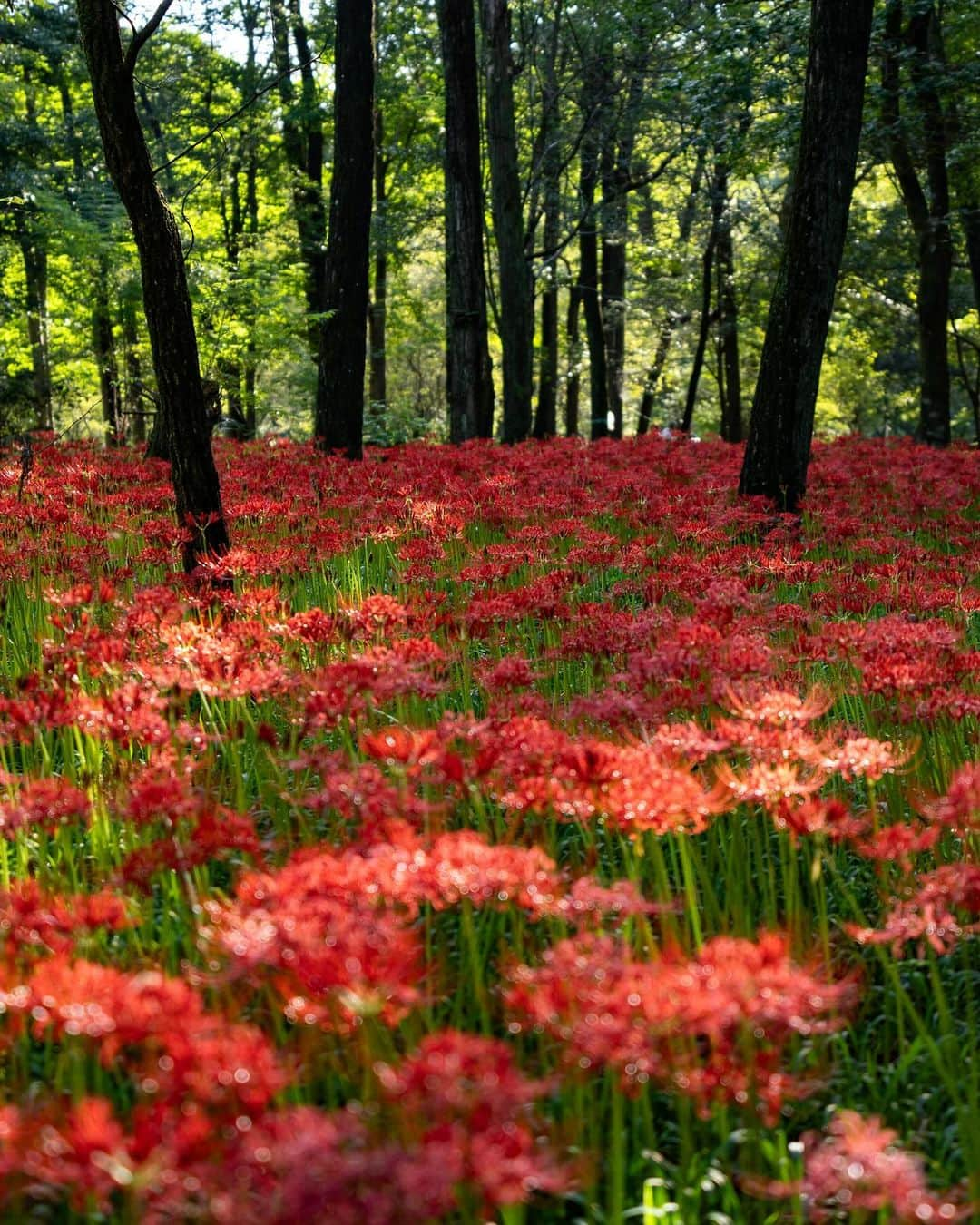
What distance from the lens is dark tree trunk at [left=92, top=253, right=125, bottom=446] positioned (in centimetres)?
1595

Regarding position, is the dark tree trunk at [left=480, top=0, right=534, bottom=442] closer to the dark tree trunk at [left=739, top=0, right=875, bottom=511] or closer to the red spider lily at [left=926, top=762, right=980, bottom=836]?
the dark tree trunk at [left=739, top=0, right=875, bottom=511]

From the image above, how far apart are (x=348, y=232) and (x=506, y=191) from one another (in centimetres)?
504

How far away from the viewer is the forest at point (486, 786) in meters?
1.61

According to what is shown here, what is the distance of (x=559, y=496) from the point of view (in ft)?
27.2

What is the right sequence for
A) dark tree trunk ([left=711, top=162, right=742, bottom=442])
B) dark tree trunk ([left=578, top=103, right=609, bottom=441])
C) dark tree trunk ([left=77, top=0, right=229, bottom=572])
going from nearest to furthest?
1. dark tree trunk ([left=77, top=0, right=229, bottom=572])
2. dark tree trunk ([left=578, top=103, right=609, bottom=441])
3. dark tree trunk ([left=711, top=162, right=742, bottom=442])

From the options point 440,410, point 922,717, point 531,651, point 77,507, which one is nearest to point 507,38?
point 77,507

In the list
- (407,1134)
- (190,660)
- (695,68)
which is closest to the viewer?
(407,1134)

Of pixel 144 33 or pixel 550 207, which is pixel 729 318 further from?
pixel 144 33

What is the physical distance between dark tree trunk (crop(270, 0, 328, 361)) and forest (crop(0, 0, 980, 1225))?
29.6 feet

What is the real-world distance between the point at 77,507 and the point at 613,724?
5.69m

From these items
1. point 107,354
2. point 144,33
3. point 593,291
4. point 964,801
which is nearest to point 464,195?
point 593,291

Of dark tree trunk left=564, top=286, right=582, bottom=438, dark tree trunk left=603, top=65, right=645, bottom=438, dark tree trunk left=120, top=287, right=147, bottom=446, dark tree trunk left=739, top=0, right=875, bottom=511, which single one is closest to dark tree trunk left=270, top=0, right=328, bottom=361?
dark tree trunk left=120, top=287, right=147, bottom=446

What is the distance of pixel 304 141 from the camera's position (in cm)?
2481

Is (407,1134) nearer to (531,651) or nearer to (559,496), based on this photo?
(531,651)
